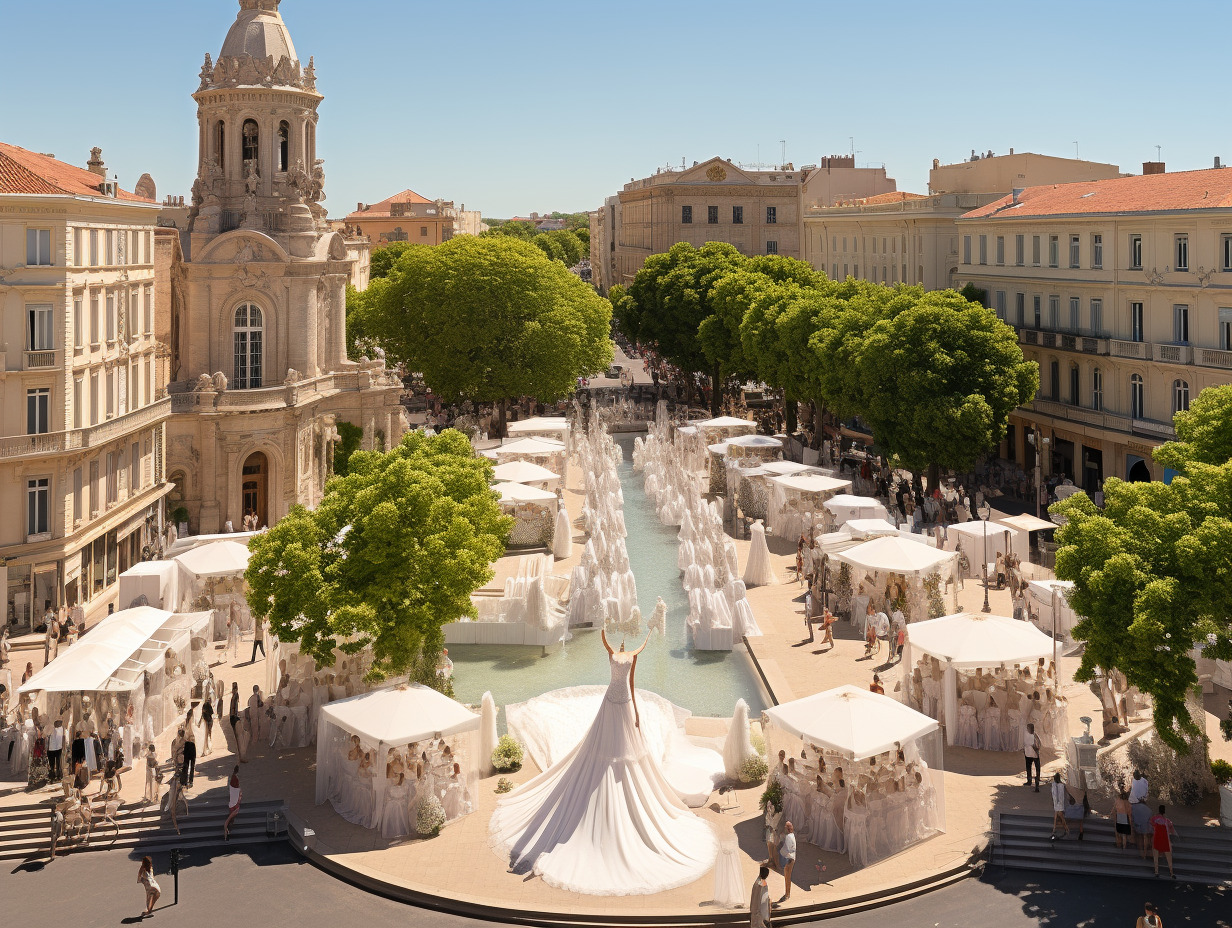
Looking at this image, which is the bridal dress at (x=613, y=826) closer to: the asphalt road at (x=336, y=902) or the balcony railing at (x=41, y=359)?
the asphalt road at (x=336, y=902)

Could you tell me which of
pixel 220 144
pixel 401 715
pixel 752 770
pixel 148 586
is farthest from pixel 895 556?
pixel 220 144

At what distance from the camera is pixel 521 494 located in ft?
158

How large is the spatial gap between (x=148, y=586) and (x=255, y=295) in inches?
771

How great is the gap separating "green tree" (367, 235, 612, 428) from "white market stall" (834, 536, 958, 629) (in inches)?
1309

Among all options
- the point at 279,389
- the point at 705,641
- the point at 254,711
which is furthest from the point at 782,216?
the point at 254,711

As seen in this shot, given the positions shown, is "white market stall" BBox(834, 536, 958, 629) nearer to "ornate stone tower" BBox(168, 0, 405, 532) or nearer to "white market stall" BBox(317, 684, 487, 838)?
"white market stall" BBox(317, 684, 487, 838)

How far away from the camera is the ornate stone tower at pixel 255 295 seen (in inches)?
1978

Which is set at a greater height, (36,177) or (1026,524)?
(36,177)

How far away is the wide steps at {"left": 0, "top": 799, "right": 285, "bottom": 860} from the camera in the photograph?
79.3 feet

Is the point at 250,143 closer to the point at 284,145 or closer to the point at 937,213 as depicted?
the point at 284,145

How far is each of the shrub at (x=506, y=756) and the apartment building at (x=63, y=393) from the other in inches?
713

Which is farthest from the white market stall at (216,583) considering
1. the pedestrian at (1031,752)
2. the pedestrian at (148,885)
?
the pedestrian at (1031,752)

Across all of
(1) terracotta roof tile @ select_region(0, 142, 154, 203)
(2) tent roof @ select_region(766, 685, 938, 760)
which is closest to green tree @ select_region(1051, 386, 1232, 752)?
(2) tent roof @ select_region(766, 685, 938, 760)

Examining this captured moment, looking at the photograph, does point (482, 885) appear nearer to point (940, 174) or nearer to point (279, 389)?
point (279, 389)
